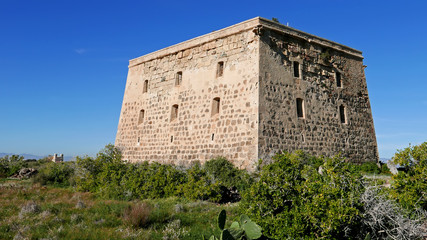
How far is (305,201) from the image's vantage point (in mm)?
5262

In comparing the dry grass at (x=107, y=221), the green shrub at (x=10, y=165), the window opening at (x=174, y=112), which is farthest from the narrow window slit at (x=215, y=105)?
the green shrub at (x=10, y=165)

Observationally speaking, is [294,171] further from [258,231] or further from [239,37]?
[239,37]

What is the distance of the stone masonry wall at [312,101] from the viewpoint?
13016 mm

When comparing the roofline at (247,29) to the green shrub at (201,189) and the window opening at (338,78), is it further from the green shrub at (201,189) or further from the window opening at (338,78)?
the green shrub at (201,189)

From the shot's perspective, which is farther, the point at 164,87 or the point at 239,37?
the point at 164,87

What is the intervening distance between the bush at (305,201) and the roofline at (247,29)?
9090mm

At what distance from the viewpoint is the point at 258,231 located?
463 centimetres

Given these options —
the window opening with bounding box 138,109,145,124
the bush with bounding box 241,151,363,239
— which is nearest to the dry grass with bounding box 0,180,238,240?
the bush with bounding box 241,151,363,239

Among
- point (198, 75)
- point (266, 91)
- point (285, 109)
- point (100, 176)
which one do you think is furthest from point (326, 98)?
point (100, 176)

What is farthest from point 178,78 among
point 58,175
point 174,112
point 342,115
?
point 342,115

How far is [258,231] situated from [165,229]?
256 cm

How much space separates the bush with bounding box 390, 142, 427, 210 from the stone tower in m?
5.77

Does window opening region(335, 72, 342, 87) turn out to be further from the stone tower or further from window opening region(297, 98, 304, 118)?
window opening region(297, 98, 304, 118)

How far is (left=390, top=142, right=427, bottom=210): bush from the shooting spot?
21.1 ft
